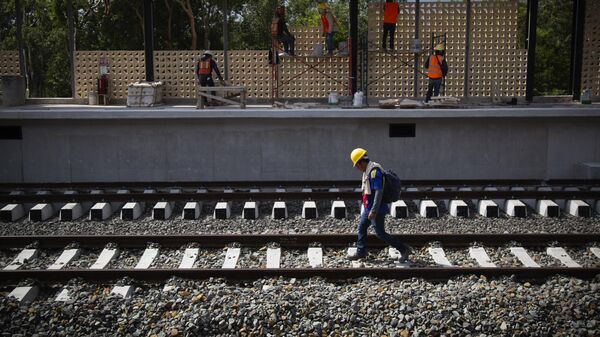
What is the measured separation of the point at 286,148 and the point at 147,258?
20.8 feet

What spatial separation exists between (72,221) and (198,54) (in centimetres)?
788

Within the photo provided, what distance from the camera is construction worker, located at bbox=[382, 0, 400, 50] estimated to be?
17.5 metres

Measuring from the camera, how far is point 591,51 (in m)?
18.2

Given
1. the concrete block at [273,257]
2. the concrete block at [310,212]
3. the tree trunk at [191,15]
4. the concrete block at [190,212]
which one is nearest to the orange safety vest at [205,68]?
the concrete block at [190,212]

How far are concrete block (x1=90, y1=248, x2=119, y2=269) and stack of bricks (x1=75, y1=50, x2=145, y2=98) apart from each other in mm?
9483

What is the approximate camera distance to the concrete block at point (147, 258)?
8950 mm

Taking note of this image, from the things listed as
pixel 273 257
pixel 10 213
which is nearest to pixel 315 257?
pixel 273 257

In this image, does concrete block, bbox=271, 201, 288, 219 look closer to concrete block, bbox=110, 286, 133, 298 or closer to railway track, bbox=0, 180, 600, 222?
railway track, bbox=0, 180, 600, 222

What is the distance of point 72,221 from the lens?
11.5m

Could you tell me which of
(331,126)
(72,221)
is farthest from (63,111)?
(331,126)

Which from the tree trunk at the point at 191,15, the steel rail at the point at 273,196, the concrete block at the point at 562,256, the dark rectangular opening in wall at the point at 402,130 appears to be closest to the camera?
the concrete block at the point at 562,256

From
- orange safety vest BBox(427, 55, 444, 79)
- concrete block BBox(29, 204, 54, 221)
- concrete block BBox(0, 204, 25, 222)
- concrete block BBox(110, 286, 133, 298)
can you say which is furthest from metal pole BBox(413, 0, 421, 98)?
concrete block BBox(110, 286, 133, 298)

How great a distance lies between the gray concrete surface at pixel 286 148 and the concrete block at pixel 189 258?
5.71m

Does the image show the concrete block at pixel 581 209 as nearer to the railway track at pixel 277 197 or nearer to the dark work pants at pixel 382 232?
the railway track at pixel 277 197
